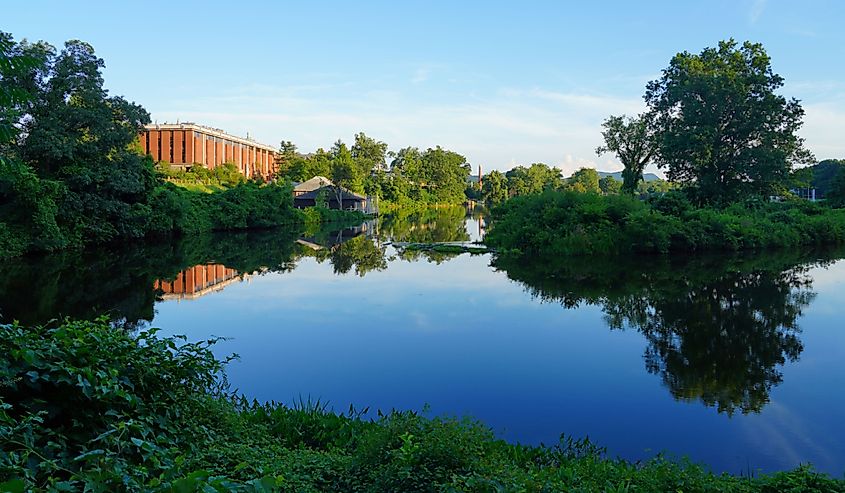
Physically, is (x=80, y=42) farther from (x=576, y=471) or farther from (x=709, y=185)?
(x=709, y=185)

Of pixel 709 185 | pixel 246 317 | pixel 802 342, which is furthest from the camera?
pixel 709 185

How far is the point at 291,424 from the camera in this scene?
18.3ft

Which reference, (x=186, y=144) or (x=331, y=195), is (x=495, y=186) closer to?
(x=331, y=195)

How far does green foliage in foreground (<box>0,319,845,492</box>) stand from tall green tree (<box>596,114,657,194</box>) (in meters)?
36.7

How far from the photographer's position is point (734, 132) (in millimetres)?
31125

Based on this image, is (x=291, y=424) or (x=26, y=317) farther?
(x=26, y=317)

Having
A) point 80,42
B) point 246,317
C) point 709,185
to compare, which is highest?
point 80,42

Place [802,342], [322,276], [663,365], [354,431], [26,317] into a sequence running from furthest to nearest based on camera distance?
[322,276], [26,317], [802,342], [663,365], [354,431]

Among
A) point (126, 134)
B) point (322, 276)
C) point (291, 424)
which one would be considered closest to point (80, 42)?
point (126, 134)

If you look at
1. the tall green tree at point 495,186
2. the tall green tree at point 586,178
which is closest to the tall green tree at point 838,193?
the tall green tree at point 586,178

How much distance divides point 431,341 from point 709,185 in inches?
1067

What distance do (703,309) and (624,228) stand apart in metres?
11.5

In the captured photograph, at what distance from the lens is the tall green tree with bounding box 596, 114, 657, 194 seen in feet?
129

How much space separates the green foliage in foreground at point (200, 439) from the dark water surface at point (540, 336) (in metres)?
1.59
